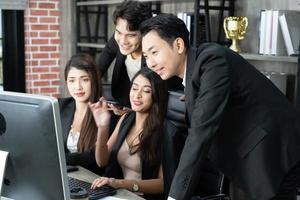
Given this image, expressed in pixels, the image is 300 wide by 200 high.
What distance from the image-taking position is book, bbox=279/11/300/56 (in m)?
2.60

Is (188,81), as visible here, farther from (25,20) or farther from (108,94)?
(25,20)

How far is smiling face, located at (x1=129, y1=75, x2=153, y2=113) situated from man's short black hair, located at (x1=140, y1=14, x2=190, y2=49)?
55 centimetres

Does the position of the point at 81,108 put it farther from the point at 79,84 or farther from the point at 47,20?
A: the point at 47,20

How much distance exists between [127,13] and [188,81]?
3.35 ft

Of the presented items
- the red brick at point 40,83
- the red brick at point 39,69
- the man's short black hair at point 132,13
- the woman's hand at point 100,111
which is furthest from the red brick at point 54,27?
the woman's hand at point 100,111

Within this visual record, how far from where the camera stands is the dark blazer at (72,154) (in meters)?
2.24

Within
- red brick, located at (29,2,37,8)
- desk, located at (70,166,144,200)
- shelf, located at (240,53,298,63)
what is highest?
red brick, located at (29,2,37,8)

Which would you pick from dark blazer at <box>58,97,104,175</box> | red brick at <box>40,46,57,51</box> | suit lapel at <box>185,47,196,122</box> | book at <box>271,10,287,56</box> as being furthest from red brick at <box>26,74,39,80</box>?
suit lapel at <box>185,47,196,122</box>

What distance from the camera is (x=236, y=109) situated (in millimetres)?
1748

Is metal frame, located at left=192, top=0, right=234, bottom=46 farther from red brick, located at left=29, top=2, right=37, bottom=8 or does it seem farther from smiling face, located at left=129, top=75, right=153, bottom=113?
red brick, located at left=29, top=2, right=37, bottom=8

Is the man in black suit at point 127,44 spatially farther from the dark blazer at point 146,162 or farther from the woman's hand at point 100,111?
the woman's hand at point 100,111

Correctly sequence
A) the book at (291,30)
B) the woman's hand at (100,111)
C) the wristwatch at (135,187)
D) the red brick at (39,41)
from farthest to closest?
the red brick at (39,41), the book at (291,30), the wristwatch at (135,187), the woman's hand at (100,111)

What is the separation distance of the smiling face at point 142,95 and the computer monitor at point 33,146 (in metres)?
1.01

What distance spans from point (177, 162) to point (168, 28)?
0.70 meters
